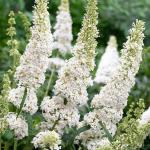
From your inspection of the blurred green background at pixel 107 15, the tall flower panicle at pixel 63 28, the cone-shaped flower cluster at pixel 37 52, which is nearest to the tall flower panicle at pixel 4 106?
the cone-shaped flower cluster at pixel 37 52

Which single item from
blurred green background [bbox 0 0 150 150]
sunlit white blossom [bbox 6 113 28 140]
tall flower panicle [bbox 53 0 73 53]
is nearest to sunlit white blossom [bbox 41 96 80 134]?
sunlit white blossom [bbox 6 113 28 140]

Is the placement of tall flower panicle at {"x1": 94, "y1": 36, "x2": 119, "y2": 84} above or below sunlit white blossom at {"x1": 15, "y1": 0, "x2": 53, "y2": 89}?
above

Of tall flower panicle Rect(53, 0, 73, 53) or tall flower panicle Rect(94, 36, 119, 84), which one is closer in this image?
tall flower panicle Rect(53, 0, 73, 53)

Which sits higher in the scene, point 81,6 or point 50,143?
point 81,6

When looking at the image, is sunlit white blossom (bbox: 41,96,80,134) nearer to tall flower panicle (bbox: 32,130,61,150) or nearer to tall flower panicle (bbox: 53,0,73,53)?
tall flower panicle (bbox: 32,130,61,150)

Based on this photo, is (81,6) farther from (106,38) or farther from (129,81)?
(129,81)

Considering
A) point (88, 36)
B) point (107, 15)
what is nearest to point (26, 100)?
point (88, 36)

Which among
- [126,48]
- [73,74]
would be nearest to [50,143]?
[73,74]
